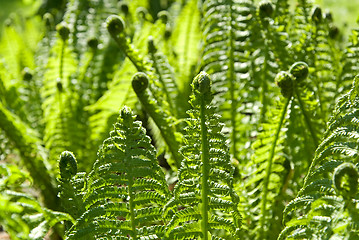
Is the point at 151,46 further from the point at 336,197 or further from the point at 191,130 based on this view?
the point at 336,197

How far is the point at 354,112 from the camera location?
0.96m

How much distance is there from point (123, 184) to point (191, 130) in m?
0.18

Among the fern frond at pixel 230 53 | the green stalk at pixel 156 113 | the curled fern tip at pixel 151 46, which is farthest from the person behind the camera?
the fern frond at pixel 230 53

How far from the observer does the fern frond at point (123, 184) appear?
950mm

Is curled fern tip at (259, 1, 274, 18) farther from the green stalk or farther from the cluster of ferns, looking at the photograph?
the green stalk

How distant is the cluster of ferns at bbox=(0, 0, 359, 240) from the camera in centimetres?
94

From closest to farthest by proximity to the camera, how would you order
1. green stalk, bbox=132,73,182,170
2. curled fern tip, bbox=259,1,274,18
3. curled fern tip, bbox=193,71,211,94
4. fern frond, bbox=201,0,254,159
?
curled fern tip, bbox=193,71,211,94
green stalk, bbox=132,73,182,170
curled fern tip, bbox=259,1,274,18
fern frond, bbox=201,0,254,159

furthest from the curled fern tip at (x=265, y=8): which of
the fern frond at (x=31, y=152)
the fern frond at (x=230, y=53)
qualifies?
the fern frond at (x=31, y=152)

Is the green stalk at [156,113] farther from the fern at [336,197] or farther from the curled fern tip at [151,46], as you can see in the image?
the fern at [336,197]

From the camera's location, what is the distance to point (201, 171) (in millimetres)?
984

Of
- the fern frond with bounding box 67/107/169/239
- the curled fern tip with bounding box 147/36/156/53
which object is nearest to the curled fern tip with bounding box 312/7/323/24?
the curled fern tip with bounding box 147/36/156/53

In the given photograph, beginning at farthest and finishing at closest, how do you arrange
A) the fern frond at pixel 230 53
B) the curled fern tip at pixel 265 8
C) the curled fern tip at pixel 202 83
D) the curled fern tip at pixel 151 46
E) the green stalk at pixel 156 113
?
the fern frond at pixel 230 53, the curled fern tip at pixel 151 46, the curled fern tip at pixel 265 8, the green stalk at pixel 156 113, the curled fern tip at pixel 202 83

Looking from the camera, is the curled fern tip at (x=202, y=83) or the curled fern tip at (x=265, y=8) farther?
the curled fern tip at (x=265, y=8)

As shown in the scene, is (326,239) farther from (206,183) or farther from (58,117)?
(58,117)
